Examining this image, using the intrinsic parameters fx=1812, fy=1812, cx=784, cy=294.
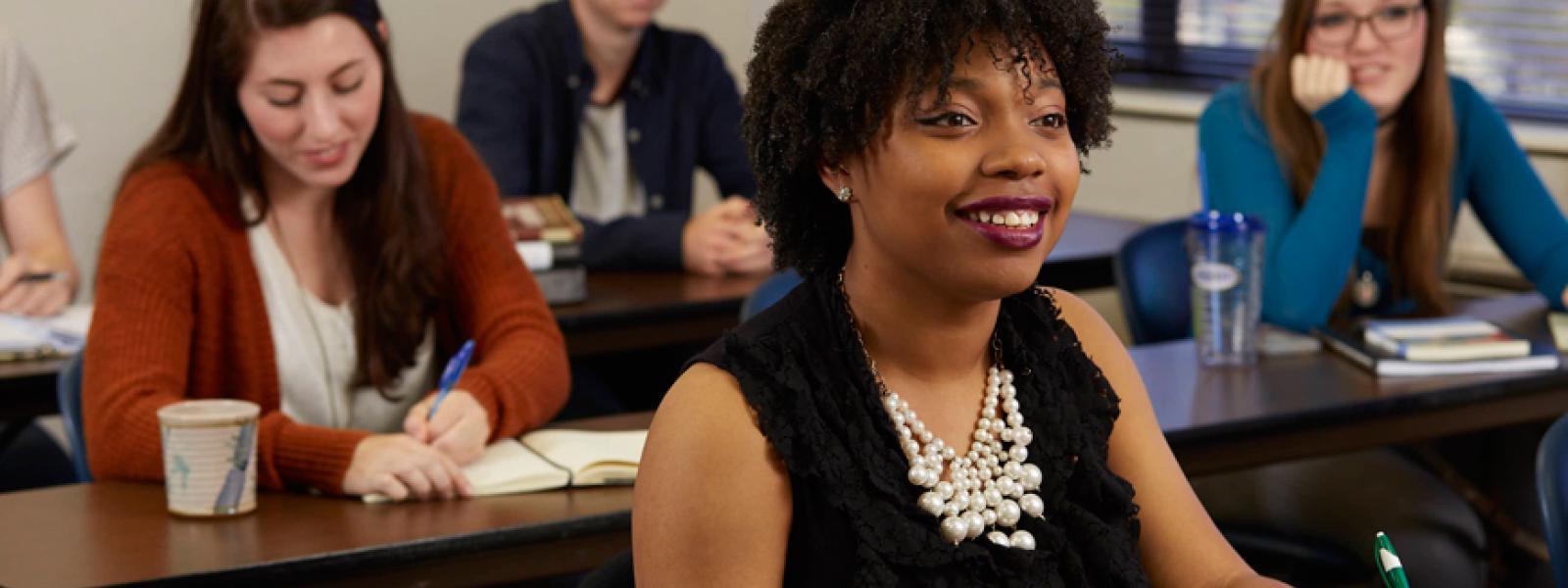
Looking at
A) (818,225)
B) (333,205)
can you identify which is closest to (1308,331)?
(333,205)

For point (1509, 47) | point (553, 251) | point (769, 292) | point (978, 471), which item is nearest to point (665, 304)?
point (553, 251)

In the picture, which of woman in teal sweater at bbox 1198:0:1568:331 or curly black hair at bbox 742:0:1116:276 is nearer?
curly black hair at bbox 742:0:1116:276

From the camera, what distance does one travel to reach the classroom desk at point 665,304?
2953mm

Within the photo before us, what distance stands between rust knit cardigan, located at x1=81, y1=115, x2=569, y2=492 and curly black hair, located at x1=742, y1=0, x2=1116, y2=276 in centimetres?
87

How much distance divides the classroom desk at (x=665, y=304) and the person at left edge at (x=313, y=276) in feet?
1.74

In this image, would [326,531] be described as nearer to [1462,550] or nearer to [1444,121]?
[1462,550]

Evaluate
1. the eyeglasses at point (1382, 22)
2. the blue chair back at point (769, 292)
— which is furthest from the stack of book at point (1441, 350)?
the blue chair back at point (769, 292)

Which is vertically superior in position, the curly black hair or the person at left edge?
the curly black hair

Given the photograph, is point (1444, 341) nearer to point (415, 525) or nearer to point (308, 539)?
point (415, 525)

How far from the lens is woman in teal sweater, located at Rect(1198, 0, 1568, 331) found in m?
2.79

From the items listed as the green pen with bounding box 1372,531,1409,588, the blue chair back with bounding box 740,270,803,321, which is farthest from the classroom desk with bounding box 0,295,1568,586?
the green pen with bounding box 1372,531,1409,588

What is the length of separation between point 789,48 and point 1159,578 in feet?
1.59

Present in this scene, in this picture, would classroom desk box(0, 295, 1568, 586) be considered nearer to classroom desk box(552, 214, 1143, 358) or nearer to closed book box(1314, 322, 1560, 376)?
closed book box(1314, 322, 1560, 376)

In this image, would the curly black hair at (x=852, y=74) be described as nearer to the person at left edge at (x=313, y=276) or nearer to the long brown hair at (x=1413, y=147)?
the person at left edge at (x=313, y=276)
